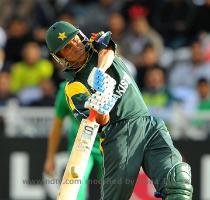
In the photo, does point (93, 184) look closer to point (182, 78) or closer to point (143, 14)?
point (182, 78)

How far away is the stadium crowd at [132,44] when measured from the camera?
12.7 m

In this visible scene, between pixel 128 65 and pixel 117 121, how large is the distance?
5006 millimetres

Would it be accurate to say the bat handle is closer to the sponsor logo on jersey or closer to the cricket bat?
the cricket bat

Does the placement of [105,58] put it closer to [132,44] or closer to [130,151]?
[130,151]

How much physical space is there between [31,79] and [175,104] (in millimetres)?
2849

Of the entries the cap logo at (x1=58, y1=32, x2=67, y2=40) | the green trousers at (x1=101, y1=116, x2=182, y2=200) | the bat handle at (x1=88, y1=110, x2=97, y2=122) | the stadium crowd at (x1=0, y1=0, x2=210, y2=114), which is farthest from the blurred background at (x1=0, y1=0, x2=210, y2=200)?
the bat handle at (x1=88, y1=110, x2=97, y2=122)

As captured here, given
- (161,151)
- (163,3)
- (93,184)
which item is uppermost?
(161,151)

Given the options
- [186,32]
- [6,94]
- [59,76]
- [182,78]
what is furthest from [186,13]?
[6,94]

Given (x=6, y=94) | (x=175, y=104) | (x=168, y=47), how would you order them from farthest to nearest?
(x=168, y=47)
(x=6, y=94)
(x=175, y=104)

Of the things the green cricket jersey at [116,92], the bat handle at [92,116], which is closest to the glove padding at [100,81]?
the bat handle at [92,116]

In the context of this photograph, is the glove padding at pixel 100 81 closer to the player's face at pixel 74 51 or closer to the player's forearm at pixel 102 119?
Answer: the player's forearm at pixel 102 119

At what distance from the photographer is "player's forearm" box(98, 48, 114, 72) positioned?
707 centimetres

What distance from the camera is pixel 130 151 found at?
23.6 ft

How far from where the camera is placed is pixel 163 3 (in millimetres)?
14180
